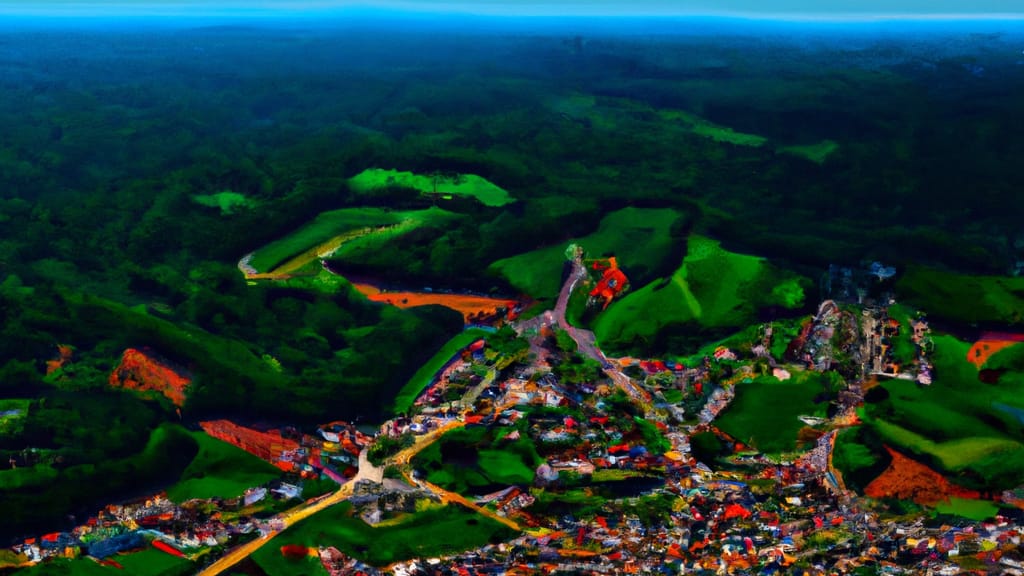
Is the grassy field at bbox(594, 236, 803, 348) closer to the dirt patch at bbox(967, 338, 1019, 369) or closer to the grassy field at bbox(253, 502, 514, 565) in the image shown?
the dirt patch at bbox(967, 338, 1019, 369)

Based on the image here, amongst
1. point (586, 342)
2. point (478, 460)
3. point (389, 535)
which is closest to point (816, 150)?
point (586, 342)

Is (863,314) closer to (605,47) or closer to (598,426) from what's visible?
(598,426)

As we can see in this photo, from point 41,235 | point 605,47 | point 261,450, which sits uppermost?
point 605,47

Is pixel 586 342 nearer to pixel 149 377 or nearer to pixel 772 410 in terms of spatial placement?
pixel 772 410

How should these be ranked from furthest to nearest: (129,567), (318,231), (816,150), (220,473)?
(816,150) < (318,231) < (220,473) < (129,567)

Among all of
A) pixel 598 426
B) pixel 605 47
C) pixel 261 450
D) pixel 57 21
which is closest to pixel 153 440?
pixel 261 450

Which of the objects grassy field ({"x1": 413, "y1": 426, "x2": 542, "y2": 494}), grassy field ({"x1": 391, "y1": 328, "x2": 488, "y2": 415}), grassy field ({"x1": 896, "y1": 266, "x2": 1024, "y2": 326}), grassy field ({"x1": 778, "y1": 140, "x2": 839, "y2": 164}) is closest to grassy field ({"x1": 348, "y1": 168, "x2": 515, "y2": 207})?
grassy field ({"x1": 391, "y1": 328, "x2": 488, "y2": 415})

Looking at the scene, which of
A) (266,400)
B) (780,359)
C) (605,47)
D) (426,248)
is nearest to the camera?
(266,400)
